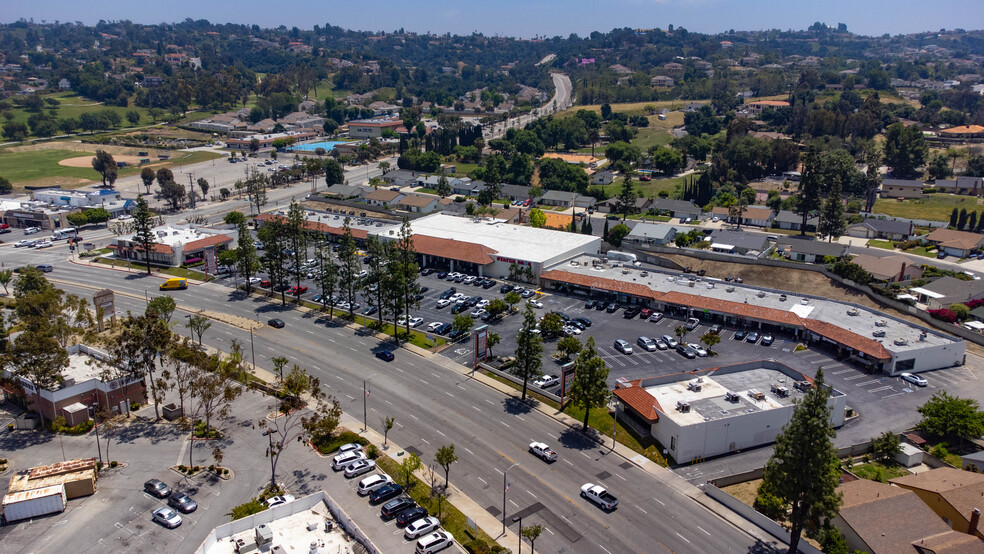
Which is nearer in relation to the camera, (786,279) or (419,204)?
(786,279)

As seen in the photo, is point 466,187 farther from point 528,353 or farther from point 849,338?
point 849,338

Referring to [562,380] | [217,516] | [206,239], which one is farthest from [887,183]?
[217,516]

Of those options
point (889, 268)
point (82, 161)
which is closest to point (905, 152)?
point (889, 268)

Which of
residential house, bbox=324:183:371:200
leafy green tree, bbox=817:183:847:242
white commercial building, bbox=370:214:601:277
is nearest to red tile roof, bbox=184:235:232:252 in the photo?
white commercial building, bbox=370:214:601:277

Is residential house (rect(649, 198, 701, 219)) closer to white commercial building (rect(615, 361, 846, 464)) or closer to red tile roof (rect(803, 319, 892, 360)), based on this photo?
red tile roof (rect(803, 319, 892, 360))

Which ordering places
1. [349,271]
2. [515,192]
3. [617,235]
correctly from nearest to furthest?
[349,271], [617,235], [515,192]

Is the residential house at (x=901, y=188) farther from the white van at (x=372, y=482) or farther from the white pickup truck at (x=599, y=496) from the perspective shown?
the white van at (x=372, y=482)

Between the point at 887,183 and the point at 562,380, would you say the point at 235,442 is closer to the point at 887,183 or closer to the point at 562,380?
the point at 562,380

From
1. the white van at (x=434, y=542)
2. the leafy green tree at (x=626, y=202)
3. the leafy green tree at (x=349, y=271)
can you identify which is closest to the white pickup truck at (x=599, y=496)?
the white van at (x=434, y=542)
